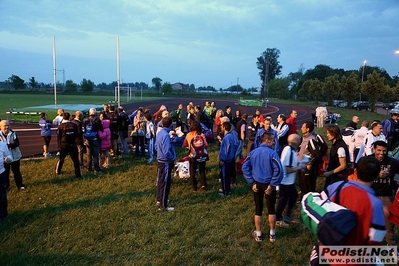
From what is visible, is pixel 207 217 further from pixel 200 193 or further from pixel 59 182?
pixel 59 182

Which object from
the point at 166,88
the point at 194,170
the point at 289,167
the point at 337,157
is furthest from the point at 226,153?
the point at 166,88

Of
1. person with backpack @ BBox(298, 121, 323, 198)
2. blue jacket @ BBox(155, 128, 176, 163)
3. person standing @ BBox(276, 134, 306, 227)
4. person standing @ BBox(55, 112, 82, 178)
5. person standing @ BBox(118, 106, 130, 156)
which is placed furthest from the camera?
person standing @ BBox(118, 106, 130, 156)

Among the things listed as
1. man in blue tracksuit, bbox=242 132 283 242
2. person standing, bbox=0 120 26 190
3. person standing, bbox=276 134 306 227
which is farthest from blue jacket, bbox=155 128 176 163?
person standing, bbox=0 120 26 190

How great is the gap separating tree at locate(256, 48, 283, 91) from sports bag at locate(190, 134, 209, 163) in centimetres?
10169

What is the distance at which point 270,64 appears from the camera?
358 ft

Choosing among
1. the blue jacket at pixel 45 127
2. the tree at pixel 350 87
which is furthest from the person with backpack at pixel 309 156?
the tree at pixel 350 87

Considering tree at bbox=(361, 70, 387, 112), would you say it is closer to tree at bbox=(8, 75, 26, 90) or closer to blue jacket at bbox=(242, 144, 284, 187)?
blue jacket at bbox=(242, 144, 284, 187)

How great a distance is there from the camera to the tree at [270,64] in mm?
106562

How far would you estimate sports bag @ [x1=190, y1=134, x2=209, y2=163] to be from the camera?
680cm

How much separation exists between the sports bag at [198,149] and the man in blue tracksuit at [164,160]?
0.95 m

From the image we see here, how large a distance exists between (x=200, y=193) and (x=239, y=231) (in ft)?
6.52

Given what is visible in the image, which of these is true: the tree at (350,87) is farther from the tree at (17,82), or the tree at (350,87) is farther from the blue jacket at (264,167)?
the tree at (17,82)

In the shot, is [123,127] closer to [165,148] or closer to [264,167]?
[165,148]

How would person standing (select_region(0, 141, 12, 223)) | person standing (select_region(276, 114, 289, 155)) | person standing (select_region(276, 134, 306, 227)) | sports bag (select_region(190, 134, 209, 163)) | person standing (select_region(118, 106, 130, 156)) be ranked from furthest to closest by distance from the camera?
1. person standing (select_region(118, 106, 130, 156))
2. person standing (select_region(276, 114, 289, 155))
3. sports bag (select_region(190, 134, 209, 163))
4. person standing (select_region(0, 141, 12, 223))
5. person standing (select_region(276, 134, 306, 227))
